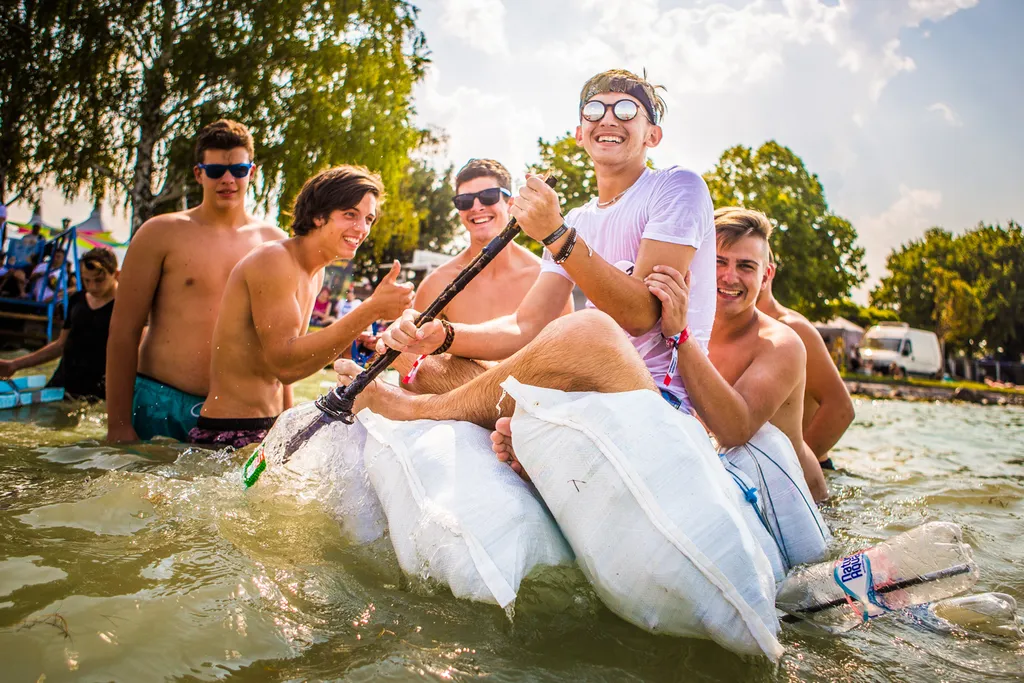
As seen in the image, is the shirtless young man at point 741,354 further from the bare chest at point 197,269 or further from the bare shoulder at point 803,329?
the bare chest at point 197,269

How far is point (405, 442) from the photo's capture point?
2086 mm

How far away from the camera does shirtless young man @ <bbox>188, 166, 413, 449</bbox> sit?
326 centimetres

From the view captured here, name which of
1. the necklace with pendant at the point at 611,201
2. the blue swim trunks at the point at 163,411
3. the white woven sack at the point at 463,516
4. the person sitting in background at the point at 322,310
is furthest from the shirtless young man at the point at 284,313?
the person sitting in background at the point at 322,310

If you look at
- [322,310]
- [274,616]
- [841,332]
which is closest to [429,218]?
[322,310]

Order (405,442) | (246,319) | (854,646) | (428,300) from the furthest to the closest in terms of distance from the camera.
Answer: (428,300), (246,319), (405,442), (854,646)

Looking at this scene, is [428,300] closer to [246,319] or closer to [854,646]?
[246,319]

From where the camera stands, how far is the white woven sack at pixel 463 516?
1604 millimetres

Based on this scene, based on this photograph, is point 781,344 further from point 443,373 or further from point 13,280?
point 13,280

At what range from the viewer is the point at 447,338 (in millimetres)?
2863

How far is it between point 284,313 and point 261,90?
11152 millimetres

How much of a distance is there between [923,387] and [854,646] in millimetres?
23929

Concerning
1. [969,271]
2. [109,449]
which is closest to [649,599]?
[109,449]

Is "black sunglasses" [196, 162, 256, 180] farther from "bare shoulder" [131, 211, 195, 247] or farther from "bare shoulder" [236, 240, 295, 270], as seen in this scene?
"bare shoulder" [236, 240, 295, 270]

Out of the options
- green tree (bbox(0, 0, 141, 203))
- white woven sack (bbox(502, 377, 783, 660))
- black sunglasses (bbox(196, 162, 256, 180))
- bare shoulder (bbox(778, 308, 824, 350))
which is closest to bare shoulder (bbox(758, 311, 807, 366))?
bare shoulder (bbox(778, 308, 824, 350))
